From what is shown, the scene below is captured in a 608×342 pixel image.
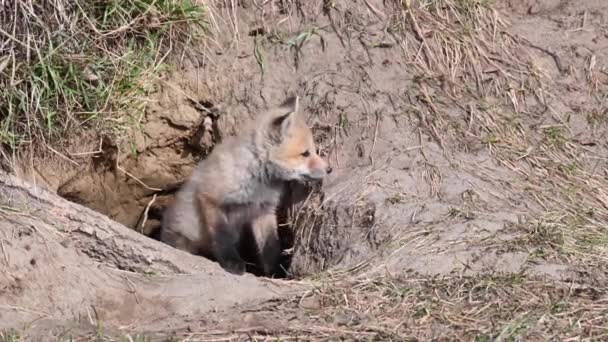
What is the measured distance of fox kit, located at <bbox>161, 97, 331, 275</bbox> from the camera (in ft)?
18.5

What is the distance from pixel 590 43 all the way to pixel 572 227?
186cm

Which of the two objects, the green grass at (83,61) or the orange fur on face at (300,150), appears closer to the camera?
the green grass at (83,61)

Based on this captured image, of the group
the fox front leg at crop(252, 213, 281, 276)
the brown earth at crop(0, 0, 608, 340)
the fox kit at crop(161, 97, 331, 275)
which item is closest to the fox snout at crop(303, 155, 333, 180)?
the fox kit at crop(161, 97, 331, 275)

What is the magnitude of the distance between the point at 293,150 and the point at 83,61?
1403 mm

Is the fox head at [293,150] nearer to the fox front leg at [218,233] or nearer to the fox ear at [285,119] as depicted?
the fox ear at [285,119]

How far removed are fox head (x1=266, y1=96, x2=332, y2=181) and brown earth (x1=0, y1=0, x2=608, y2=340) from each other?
159 mm

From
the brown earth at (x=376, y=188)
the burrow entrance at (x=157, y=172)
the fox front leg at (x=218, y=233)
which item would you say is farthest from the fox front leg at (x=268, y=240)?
the fox front leg at (x=218, y=233)

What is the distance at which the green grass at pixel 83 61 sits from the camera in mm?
5406

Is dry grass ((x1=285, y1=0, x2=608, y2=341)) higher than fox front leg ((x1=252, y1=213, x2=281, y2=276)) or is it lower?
higher

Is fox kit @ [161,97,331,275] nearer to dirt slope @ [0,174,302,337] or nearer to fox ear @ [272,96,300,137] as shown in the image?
fox ear @ [272,96,300,137]

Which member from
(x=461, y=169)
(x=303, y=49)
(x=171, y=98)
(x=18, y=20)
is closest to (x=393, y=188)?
(x=461, y=169)

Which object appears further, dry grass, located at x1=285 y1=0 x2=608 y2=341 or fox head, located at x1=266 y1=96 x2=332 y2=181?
fox head, located at x1=266 y1=96 x2=332 y2=181

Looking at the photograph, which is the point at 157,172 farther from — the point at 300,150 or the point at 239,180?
the point at 300,150

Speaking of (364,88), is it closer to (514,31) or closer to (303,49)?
(303,49)
